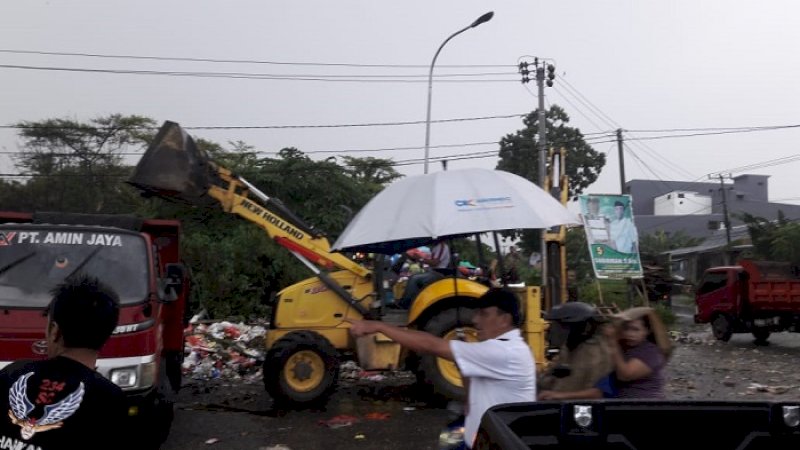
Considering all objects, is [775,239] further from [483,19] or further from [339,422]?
[339,422]

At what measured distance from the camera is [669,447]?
294 centimetres

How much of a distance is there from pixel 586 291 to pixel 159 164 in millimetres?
19353

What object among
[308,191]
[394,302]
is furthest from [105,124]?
[394,302]

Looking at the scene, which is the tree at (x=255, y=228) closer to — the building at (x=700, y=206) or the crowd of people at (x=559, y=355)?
the crowd of people at (x=559, y=355)

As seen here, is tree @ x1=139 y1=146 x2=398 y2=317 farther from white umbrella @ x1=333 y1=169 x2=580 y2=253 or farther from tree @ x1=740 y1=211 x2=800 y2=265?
tree @ x1=740 y1=211 x2=800 y2=265

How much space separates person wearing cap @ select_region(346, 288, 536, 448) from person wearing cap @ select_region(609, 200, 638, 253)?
16937mm

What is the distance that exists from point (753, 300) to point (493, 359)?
1669 centimetres

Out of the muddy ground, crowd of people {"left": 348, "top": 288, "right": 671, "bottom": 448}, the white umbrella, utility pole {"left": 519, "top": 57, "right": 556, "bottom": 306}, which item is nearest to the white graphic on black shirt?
crowd of people {"left": 348, "top": 288, "right": 671, "bottom": 448}

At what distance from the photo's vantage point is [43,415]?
2236 millimetres

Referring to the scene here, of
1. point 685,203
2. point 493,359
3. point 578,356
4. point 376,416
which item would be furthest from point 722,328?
point 685,203

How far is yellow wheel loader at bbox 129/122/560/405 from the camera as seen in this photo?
9.55 m

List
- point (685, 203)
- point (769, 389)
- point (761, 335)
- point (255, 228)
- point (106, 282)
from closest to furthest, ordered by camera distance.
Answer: point (106, 282), point (769, 389), point (761, 335), point (255, 228), point (685, 203)

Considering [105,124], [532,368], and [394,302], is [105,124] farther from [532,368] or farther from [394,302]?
[532,368]

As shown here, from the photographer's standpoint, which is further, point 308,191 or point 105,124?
point 105,124
